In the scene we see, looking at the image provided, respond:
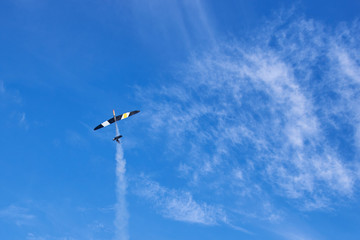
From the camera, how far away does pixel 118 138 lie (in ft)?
301

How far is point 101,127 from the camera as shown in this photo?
98375 mm

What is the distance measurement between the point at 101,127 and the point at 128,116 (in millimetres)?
11555

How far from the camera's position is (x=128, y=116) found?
97.2 m

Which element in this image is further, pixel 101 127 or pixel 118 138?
pixel 101 127

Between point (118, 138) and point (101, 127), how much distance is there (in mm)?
11238

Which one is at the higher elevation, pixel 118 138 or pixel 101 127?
pixel 101 127

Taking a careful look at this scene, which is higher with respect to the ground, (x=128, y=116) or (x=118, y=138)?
(x=128, y=116)

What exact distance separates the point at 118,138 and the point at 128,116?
1007 centimetres
